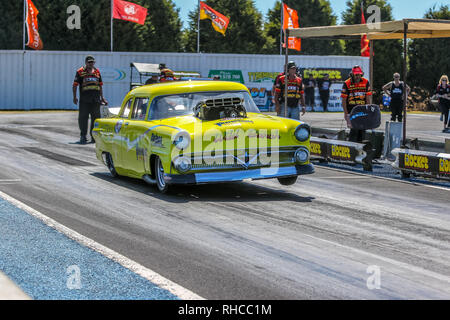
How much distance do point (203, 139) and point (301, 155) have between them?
1.36 meters

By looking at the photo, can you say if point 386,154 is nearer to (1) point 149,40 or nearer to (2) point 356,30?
(2) point 356,30

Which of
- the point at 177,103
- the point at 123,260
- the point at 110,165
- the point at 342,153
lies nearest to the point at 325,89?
the point at 342,153

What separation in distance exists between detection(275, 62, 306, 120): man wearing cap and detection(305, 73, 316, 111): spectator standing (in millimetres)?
20975

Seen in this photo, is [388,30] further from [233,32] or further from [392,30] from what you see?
[233,32]

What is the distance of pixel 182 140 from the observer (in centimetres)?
926

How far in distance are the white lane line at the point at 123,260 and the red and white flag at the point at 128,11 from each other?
3050cm

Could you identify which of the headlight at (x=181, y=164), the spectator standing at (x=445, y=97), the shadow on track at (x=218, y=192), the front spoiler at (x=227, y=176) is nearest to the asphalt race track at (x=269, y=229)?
the shadow on track at (x=218, y=192)

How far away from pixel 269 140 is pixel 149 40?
146 ft

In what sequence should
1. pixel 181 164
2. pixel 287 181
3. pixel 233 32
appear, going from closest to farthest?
pixel 181 164 < pixel 287 181 < pixel 233 32

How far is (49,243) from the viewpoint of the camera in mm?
6828

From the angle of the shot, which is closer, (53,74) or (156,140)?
(156,140)

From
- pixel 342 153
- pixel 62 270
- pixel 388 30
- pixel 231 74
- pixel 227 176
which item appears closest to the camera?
pixel 62 270

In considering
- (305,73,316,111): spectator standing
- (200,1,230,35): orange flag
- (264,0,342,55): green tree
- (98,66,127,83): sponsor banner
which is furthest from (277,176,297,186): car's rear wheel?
(264,0,342,55): green tree

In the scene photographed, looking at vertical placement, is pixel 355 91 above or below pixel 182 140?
above
